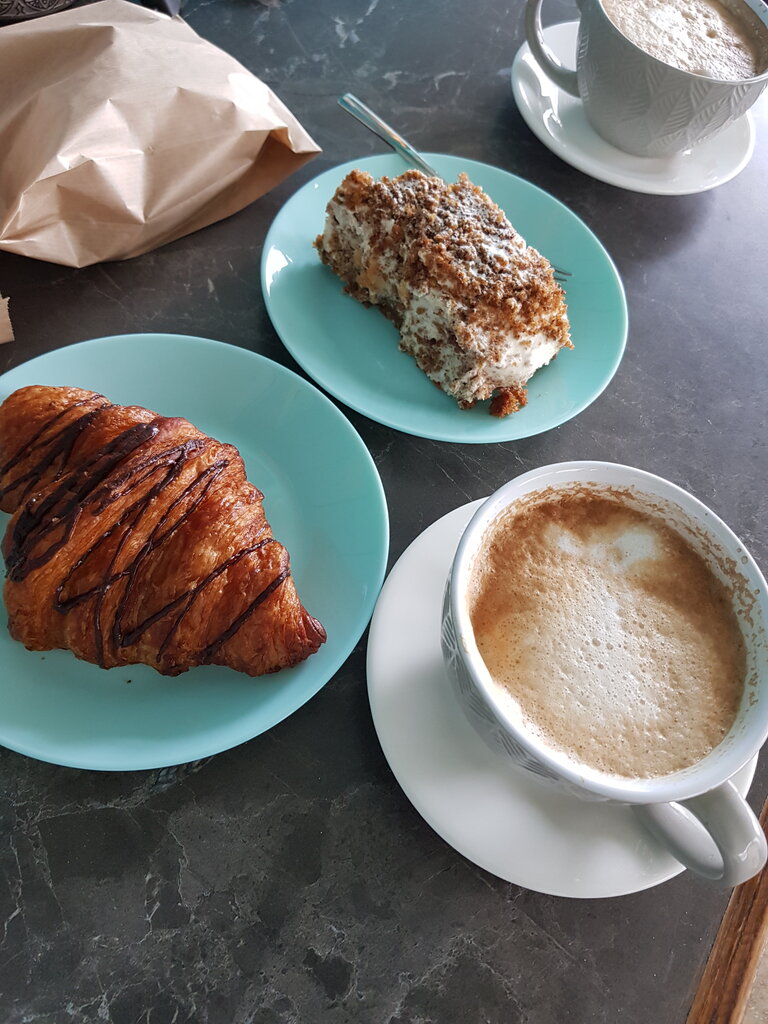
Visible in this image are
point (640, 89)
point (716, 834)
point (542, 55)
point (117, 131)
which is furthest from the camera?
point (542, 55)

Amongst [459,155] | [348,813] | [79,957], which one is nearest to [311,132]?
[459,155]

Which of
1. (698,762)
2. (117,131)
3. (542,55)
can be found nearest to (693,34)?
(542,55)

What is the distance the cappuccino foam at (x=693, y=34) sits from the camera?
1.31 meters

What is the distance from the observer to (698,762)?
719mm

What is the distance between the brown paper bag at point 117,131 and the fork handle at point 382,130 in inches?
6.1

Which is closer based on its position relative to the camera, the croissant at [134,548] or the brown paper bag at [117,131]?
the croissant at [134,548]

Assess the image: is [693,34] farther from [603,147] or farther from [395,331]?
[395,331]

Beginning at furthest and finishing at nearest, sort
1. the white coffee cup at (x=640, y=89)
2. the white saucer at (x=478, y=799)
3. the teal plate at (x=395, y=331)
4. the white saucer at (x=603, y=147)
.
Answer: the white saucer at (x=603, y=147), the white coffee cup at (x=640, y=89), the teal plate at (x=395, y=331), the white saucer at (x=478, y=799)

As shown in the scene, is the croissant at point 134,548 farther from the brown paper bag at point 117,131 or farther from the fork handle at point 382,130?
the fork handle at point 382,130

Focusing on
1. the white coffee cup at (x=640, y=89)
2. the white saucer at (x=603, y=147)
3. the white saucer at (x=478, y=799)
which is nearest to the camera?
the white saucer at (x=478, y=799)

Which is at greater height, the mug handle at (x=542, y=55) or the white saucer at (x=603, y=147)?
the mug handle at (x=542, y=55)

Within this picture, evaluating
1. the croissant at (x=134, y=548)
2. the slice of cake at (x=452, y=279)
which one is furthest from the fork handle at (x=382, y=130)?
the croissant at (x=134, y=548)

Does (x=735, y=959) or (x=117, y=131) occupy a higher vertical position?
(x=117, y=131)

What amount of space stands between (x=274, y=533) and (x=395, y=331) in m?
0.41
